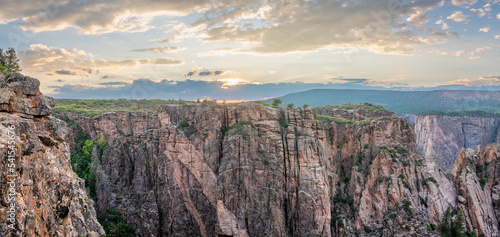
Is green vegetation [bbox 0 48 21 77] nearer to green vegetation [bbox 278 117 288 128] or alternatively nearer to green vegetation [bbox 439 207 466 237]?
green vegetation [bbox 278 117 288 128]

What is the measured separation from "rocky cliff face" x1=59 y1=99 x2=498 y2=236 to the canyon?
18cm

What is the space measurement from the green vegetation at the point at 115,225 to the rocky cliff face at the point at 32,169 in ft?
95.6

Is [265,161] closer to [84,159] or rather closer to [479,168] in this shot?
[84,159]

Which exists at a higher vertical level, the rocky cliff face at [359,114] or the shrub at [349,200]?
the rocky cliff face at [359,114]

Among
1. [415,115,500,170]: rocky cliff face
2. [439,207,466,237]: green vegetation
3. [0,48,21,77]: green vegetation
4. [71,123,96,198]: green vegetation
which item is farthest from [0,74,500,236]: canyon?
[415,115,500,170]: rocky cliff face

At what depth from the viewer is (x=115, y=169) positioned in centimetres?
5800

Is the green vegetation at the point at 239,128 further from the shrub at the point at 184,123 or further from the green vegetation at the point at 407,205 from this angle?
the green vegetation at the point at 407,205

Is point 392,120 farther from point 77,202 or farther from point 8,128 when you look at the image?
point 8,128

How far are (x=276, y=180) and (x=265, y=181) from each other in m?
1.97

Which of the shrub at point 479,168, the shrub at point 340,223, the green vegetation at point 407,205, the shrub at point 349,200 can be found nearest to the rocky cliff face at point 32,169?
the shrub at point 340,223

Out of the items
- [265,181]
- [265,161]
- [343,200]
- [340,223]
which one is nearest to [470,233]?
[343,200]

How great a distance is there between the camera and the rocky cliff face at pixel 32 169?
16.1m

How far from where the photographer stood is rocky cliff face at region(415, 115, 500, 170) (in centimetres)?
14200

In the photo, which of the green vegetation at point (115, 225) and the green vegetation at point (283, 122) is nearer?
the green vegetation at point (115, 225)
